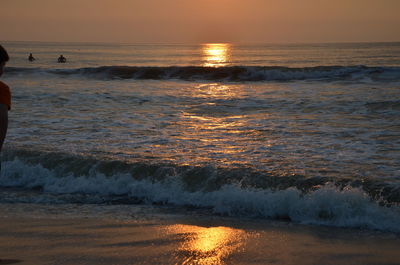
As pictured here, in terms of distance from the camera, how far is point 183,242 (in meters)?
5.78

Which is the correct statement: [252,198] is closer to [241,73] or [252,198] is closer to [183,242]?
[183,242]

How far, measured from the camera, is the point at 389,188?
25.8ft

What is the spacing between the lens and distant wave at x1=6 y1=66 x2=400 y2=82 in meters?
31.9

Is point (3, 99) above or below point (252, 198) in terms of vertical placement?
above

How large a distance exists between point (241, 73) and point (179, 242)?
2944 cm

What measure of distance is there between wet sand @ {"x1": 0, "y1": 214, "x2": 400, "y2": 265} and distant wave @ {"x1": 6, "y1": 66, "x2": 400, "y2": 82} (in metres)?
24.4

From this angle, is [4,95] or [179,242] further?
[179,242]

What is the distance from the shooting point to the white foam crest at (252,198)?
712cm

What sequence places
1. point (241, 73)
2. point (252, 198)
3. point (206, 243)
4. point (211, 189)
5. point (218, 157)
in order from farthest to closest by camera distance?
point (241, 73)
point (218, 157)
point (211, 189)
point (252, 198)
point (206, 243)

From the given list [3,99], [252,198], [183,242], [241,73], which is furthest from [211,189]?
[241,73]

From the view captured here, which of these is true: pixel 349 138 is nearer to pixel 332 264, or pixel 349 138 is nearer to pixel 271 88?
pixel 332 264

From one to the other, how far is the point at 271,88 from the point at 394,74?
8.96m

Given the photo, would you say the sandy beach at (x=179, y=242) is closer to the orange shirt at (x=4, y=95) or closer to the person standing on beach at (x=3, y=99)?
the person standing on beach at (x=3, y=99)

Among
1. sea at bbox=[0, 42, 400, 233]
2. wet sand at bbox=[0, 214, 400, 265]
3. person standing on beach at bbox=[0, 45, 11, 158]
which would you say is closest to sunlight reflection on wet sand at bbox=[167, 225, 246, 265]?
wet sand at bbox=[0, 214, 400, 265]
